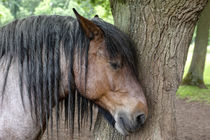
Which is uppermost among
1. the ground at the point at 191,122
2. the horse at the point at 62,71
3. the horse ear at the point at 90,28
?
the horse ear at the point at 90,28

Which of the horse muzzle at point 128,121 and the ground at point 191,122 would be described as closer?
the horse muzzle at point 128,121

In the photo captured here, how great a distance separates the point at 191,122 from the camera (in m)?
7.05

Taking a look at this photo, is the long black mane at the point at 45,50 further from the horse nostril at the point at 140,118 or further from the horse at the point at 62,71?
the horse nostril at the point at 140,118

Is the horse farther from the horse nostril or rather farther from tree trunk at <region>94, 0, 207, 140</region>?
tree trunk at <region>94, 0, 207, 140</region>

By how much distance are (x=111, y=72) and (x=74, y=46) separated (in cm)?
40

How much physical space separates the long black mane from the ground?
11.0 feet

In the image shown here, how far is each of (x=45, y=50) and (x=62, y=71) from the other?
234mm

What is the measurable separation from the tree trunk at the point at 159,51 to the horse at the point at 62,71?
319 mm

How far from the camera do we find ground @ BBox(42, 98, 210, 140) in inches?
225

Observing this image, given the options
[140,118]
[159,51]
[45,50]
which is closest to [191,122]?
[159,51]

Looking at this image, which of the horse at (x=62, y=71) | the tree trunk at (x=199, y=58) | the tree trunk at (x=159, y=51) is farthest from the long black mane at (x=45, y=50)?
the tree trunk at (x=199, y=58)

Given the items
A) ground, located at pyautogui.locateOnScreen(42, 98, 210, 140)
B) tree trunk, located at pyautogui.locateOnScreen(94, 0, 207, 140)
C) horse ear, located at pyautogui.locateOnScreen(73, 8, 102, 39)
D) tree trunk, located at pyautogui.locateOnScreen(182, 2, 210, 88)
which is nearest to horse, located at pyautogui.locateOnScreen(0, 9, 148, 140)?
horse ear, located at pyautogui.locateOnScreen(73, 8, 102, 39)

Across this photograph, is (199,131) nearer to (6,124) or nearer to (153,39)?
(153,39)

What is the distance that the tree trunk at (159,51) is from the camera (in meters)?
2.22
